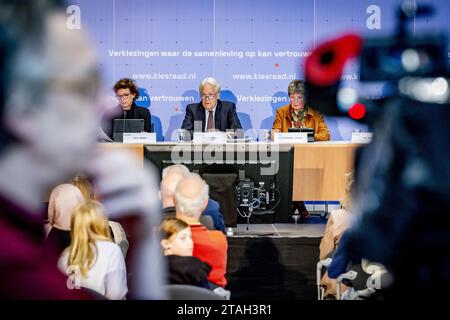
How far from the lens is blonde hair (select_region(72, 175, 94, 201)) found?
2.04 m

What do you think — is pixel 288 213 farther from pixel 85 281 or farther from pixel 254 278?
pixel 85 281

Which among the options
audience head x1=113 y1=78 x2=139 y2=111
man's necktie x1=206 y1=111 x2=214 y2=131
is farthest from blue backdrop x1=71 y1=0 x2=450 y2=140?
man's necktie x1=206 y1=111 x2=214 y2=131

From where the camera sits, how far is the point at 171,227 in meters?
2.42

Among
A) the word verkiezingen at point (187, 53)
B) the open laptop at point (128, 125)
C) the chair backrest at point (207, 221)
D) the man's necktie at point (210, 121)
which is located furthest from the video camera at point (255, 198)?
the chair backrest at point (207, 221)

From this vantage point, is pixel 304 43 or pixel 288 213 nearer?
pixel 288 213

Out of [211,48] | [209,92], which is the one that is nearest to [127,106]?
[209,92]

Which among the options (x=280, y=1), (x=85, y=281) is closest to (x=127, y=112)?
(x=280, y=1)

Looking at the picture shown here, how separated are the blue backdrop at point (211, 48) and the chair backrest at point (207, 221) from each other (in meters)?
3.54

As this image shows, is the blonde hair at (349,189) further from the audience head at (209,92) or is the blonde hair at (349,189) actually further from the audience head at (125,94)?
the audience head at (125,94)

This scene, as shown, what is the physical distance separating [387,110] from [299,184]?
3476mm

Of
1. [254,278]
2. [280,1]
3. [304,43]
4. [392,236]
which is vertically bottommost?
[254,278]

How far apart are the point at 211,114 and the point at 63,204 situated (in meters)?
2.83
